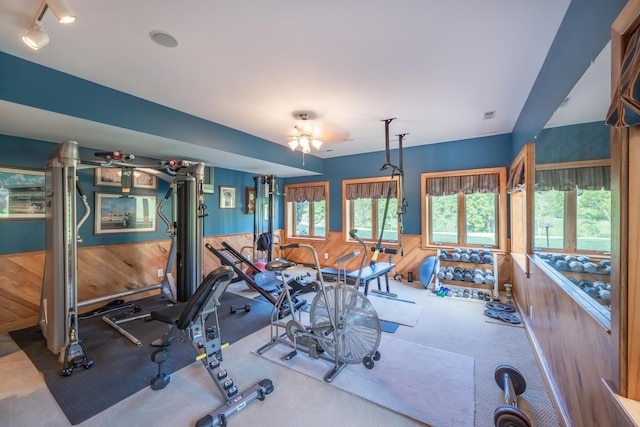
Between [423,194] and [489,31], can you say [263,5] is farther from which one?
[423,194]

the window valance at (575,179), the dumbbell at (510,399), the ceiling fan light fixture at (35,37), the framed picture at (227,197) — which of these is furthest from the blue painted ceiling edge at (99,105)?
the dumbbell at (510,399)

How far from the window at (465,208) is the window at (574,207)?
7.69 feet

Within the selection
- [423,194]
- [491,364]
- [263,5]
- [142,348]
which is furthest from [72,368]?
[423,194]

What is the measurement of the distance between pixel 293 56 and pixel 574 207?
2.39 m

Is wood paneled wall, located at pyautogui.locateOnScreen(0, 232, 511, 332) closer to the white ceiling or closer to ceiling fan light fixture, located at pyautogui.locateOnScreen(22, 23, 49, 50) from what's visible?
the white ceiling

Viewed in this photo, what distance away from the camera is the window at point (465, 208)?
476cm

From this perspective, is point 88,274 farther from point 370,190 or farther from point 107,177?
point 370,190

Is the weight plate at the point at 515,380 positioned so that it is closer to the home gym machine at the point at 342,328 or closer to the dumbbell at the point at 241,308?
the home gym machine at the point at 342,328

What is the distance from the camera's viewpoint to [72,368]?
2412 mm

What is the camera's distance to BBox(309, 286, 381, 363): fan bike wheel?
7.91 feet

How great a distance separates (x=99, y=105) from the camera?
2.73 meters

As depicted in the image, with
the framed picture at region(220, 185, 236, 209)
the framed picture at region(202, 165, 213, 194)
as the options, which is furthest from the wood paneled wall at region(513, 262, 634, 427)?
the framed picture at region(220, 185, 236, 209)

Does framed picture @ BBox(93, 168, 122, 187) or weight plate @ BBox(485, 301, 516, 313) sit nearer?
weight plate @ BBox(485, 301, 516, 313)

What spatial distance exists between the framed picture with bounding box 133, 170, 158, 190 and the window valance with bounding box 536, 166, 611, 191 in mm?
5554
